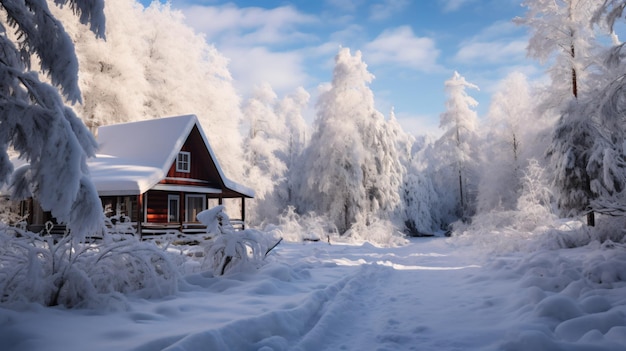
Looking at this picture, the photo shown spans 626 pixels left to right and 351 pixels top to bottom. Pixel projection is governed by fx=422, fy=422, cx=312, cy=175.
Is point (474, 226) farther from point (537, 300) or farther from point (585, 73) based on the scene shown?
point (537, 300)

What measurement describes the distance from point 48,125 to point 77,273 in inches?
88.4

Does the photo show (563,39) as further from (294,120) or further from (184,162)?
(294,120)

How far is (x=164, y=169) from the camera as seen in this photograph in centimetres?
1744

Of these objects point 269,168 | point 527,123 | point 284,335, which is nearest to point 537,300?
point 284,335

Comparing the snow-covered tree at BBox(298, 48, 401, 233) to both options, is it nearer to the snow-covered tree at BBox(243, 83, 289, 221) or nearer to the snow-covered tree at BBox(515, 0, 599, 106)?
the snow-covered tree at BBox(243, 83, 289, 221)

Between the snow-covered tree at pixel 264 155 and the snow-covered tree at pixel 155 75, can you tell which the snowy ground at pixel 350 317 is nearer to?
the snow-covered tree at pixel 155 75

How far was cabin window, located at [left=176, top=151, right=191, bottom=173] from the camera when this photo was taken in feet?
65.7

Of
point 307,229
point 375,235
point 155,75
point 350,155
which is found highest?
point 155,75

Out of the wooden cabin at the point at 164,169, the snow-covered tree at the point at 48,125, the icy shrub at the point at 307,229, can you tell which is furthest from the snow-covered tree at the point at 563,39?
the snow-covered tree at the point at 48,125

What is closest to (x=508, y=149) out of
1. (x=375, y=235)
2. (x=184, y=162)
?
(x=375, y=235)

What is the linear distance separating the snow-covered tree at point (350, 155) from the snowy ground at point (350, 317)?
1983 cm

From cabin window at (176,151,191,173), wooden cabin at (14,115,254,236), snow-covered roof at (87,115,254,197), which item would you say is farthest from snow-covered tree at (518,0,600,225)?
cabin window at (176,151,191,173)

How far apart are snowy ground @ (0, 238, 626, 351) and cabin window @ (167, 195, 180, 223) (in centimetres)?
1385

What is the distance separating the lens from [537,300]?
18.8 feet
